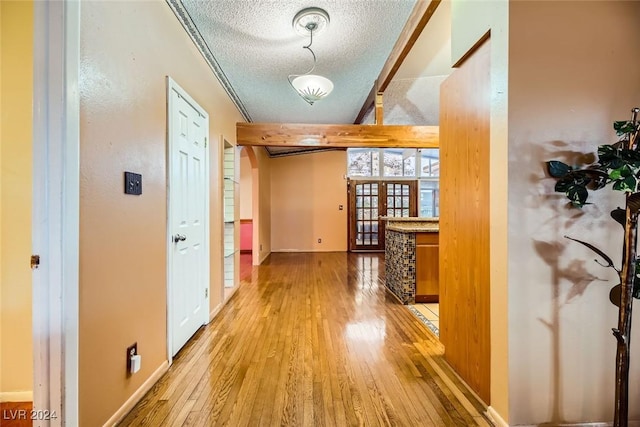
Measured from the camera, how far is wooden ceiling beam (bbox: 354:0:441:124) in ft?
7.10

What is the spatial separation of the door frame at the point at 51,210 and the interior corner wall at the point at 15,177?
0.55m

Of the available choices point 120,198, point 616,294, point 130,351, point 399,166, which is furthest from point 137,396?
point 399,166

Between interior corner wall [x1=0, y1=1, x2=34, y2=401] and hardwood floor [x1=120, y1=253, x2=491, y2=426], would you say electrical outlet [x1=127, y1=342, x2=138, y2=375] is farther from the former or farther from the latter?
interior corner wall [x1=0, y1=1, x2=34, y2=401]

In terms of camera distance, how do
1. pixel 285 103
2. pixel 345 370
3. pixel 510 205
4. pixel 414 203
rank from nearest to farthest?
pixel 510 205 → pixel 345 370 → pixel 285 103 → pixel 414 203

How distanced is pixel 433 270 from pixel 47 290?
327 cm

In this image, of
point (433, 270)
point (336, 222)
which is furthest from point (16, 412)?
point (336, 222)

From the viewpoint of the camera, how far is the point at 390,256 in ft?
12.8

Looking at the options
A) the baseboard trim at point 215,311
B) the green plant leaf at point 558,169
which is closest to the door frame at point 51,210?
the baseboard trim at point 215,311

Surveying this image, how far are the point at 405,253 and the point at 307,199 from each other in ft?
15.1

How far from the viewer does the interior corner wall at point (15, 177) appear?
1441mm

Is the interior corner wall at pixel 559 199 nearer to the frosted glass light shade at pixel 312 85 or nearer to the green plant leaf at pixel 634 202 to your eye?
the green plant leaf at pixel 634 202

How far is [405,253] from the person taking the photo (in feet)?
11.0

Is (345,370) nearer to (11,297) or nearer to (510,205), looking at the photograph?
(510,205)

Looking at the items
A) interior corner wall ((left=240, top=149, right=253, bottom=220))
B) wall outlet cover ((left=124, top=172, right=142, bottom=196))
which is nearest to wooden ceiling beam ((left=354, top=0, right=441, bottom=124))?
wall outlet cover ((left=124, top=172, right=142, bottom=196))
